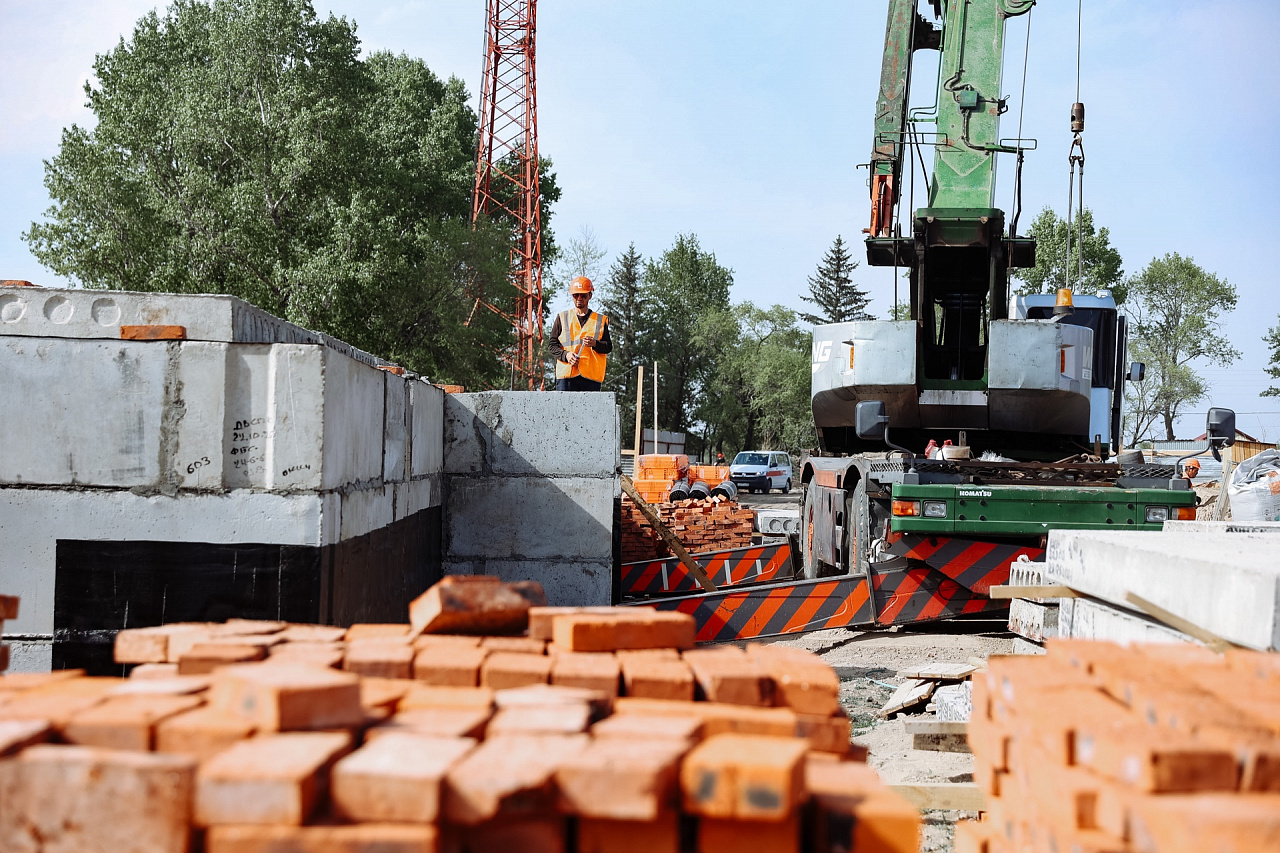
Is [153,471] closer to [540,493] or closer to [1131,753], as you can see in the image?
[540,493]

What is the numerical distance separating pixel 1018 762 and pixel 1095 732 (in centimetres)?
43

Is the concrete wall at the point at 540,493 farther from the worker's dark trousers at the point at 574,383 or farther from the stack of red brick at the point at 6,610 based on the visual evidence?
the stack of red brick at the point at 6,610

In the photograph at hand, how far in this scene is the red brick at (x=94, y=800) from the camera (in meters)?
2.21

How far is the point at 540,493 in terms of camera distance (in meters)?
7.71

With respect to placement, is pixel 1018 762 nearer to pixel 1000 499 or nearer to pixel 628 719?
pixel 628 719

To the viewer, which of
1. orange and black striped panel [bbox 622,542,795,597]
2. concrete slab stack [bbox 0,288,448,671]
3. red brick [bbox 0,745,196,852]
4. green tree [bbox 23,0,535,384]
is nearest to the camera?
red brick [bbox 0,745,196,852]

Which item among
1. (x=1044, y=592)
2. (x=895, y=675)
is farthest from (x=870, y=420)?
(x=1044, y=592)

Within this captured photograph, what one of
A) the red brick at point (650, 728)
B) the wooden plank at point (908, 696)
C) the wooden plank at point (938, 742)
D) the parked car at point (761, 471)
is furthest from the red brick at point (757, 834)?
the parked car at point (761, 471)

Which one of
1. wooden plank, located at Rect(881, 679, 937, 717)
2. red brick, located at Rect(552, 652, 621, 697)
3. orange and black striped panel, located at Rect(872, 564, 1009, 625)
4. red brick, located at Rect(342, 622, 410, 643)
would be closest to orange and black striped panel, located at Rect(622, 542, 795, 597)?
orange and black striped panel, located at Rect(872, 564, 1009, 625)

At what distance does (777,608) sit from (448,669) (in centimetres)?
479

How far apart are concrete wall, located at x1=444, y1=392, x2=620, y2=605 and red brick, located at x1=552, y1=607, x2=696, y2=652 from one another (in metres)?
4.21

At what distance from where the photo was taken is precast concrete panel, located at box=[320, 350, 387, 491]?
5012 mm

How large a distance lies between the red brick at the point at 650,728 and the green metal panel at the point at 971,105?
23.5ft

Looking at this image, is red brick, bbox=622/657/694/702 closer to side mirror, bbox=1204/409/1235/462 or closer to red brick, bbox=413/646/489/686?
red brick, bbox=413/646/489/686
